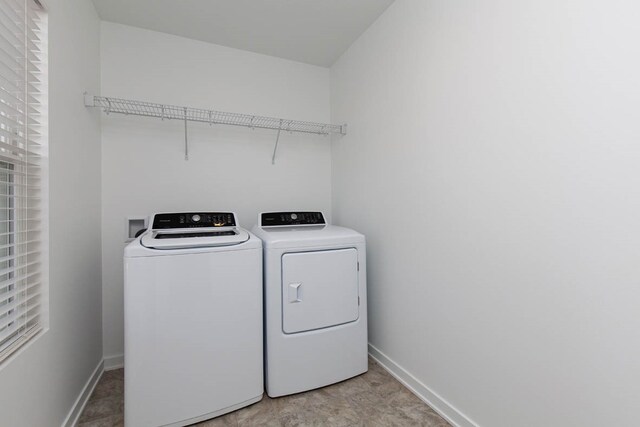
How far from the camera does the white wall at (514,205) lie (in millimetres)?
939

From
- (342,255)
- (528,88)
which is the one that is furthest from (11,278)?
(528,88)

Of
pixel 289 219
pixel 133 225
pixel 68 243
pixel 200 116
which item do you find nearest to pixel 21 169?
pixel 68 243

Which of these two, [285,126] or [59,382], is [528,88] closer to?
[285,126]

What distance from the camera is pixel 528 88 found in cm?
116

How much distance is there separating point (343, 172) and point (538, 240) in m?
1.65

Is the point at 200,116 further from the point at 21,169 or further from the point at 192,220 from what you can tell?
the point at 21,169

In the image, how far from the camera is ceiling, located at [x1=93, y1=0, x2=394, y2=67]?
1.89 m

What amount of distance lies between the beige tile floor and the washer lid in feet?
3.25

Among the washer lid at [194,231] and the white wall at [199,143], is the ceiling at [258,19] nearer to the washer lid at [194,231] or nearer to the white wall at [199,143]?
the white wall at [199,143]

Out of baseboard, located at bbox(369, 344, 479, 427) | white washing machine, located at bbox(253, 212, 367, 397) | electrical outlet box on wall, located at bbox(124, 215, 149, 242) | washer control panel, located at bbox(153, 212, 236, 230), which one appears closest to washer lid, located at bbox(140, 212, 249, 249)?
washer control panel, located at bbox(153, 212, 236, 230)

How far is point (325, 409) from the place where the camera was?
1.65 m

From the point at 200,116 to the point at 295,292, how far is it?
63.5 inches

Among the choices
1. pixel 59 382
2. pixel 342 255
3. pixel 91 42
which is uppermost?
pixel 91 42

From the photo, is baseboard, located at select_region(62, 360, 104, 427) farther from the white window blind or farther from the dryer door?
the dryer door
